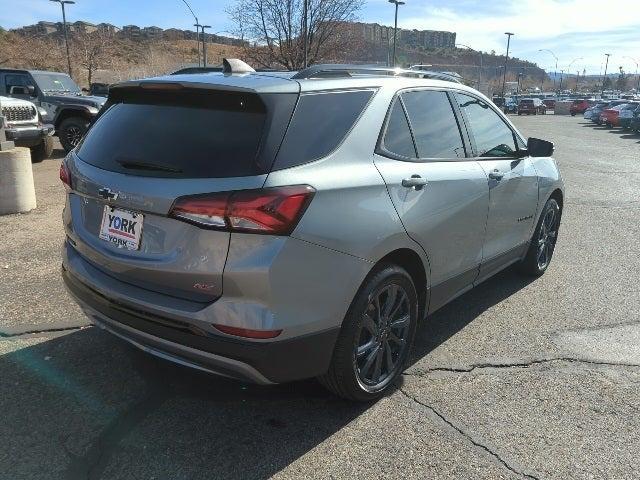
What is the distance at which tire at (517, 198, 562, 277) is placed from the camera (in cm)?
514

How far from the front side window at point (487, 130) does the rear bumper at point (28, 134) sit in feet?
31.2

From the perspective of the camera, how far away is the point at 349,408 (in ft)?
10.1

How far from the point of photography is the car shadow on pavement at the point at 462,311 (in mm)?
3945

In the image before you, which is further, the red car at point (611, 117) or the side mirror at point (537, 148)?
the red car at point (611, 117)

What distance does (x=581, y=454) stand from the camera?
9.00 ft

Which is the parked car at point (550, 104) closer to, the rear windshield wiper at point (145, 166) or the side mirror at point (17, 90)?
the side mirror at point (17, 90)

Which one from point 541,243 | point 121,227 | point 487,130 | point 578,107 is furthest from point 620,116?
point 121,227

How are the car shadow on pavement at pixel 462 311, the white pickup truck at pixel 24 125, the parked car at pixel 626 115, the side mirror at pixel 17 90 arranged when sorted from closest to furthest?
1. the car shadow on pavement at pixel 462 311
2. the white pickup truck at pixel 24 125
3. the side mirror at pixel 17 90
4. the parked car at pixel 626 115

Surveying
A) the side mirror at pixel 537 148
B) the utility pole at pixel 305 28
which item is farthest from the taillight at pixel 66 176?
the utility pole at pixel 305 28

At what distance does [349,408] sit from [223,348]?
3.27 feet

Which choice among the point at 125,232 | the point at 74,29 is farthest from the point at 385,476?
the point at 74,29

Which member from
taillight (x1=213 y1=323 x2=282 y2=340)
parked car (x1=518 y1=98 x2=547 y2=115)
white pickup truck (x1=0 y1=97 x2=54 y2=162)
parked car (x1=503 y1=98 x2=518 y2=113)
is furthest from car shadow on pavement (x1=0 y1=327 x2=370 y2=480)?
parked car (x1=503 y1=98 x2=518 y2=113)

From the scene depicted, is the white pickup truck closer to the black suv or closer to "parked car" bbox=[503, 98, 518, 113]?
the black suv

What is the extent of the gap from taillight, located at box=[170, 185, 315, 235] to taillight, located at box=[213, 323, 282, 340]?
0.43m
